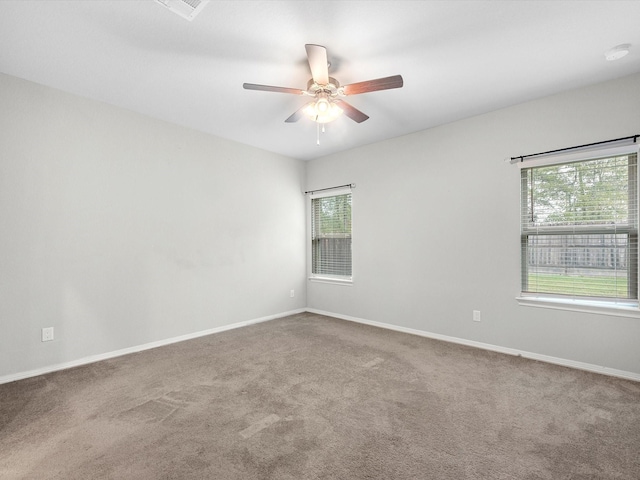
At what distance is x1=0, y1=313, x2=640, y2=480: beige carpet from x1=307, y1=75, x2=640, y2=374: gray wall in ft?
1.26

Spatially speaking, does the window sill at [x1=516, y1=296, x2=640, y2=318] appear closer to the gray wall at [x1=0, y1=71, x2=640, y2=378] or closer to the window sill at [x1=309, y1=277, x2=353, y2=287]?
the gray wall at [x1=0, y1=71, x2=640, y2=378]

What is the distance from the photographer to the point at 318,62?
2.09 meters

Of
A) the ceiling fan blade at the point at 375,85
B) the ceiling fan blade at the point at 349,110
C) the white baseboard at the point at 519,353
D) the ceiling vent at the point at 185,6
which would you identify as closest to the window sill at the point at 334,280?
the white baseboard at the point at 519,353

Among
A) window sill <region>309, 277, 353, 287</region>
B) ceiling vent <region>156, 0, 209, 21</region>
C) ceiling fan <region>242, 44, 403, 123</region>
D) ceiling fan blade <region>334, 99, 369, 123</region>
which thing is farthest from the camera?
window sill <region>309, 277, 353, 287</region>

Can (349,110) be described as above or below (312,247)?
above

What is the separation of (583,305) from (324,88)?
307cm

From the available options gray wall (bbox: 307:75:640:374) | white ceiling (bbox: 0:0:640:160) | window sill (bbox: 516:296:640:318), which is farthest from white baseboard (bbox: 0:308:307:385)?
window sill (bbox: 516:296:640:318)

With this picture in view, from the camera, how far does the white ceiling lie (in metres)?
1.94

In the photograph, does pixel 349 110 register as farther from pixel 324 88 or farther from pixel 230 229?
pixel 230 229

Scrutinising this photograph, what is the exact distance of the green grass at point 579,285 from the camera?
2785mm

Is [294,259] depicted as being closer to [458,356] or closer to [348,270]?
[348,270]

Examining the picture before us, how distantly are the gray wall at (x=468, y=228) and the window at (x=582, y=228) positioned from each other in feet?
0.53

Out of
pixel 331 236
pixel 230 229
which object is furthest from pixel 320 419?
pixel 331 236

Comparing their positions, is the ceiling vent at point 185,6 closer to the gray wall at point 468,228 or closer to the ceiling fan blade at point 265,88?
the ceiling fan blade at point 265,88
